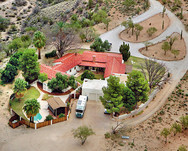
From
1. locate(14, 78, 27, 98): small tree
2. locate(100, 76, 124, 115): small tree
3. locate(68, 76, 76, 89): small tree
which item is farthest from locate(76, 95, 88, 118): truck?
locate(14, 78, 27, 98): small tree

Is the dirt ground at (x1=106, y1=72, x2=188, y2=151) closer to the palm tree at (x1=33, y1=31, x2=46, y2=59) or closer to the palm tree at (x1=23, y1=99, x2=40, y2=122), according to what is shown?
the palm tree at (x1=23, y1=99, x2=40, y2=122)

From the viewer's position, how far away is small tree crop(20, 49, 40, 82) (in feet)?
199

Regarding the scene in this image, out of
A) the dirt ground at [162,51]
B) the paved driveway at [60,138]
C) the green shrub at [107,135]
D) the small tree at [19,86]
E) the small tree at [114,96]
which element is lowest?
the paved driveway at [60,138]

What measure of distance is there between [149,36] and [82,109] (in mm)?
44135

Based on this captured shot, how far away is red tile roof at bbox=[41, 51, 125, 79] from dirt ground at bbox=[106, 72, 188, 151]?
15.2 meters

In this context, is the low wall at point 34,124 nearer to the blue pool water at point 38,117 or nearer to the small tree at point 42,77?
the blue pool water at point 38,117

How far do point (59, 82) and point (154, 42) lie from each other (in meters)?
38.6

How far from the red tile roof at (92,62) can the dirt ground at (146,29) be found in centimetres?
1758

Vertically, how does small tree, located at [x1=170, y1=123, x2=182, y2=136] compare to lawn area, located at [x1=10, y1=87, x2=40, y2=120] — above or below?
above

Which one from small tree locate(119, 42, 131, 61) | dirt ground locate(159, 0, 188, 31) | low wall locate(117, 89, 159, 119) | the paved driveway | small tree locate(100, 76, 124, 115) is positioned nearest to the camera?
the paved driveway

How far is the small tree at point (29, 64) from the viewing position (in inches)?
2389

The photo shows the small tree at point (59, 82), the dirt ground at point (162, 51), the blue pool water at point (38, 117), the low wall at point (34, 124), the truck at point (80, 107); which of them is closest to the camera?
the low wall at point (34, 124)

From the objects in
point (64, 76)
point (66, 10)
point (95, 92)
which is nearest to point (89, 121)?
point (95, 92)

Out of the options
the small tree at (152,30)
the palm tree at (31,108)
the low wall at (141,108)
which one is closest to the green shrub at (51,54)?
the palm tree at (31,108)
